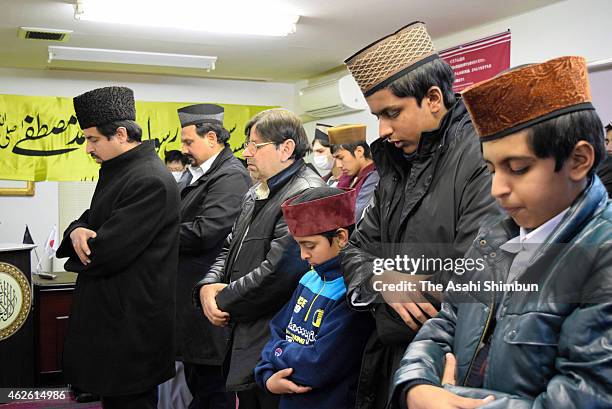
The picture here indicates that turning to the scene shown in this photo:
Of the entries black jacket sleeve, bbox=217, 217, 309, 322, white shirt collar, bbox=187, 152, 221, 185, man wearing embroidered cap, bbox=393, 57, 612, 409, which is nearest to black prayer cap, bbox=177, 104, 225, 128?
white shirt collar, bbox=187, 152, 221, 185

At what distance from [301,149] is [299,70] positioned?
15.0ft

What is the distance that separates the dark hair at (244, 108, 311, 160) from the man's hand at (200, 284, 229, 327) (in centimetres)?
56

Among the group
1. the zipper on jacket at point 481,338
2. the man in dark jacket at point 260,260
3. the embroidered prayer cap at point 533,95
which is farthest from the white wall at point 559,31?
the zipper on jacket at point 481,338

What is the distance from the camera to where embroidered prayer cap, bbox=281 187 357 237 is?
6.26 ft

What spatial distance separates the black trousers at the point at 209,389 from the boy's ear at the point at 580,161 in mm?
2288

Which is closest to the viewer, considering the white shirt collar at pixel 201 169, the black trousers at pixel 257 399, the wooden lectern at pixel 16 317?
the black trousers at pixel 257 399

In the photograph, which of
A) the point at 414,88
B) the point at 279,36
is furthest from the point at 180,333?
the point at 279,36

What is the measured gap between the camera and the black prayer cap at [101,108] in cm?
267

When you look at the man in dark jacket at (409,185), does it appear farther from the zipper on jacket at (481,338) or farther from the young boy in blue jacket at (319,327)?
the zipper on jacket at (481,338)

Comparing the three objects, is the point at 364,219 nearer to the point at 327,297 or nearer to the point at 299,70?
the point at 327,297

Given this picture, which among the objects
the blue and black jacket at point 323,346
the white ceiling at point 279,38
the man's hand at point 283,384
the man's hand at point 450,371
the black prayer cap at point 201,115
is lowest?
the man's hand at point 283,384

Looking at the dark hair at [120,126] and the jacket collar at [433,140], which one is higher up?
the dark hair at [120,126]

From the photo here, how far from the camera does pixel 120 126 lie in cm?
267

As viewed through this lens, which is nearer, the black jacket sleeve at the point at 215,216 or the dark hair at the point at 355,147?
the black jacket sleeve at the point at 215,216
